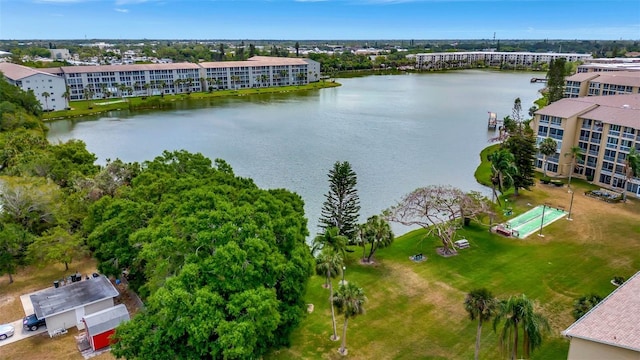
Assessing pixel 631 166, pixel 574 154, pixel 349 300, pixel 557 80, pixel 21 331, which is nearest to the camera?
pixel 349 300

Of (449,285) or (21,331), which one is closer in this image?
(21,331)

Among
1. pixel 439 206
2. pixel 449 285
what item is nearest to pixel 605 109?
pixel 439 206

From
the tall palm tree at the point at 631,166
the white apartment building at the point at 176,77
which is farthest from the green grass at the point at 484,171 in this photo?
the white apartment building at the point at 176,77

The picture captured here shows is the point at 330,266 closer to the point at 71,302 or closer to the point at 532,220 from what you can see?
the point at 71,302

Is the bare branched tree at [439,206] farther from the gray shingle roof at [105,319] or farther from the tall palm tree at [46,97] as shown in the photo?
the tall palm tree at [46,97]

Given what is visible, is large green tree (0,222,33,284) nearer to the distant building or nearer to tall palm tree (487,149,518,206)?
the distant building
